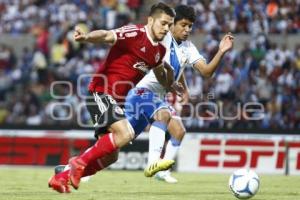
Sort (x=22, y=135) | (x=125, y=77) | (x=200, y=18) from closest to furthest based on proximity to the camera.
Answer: (x=125, y=77) < (x=22, y=135) < (x=200, y=18)

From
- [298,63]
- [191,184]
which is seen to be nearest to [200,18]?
[298,63]

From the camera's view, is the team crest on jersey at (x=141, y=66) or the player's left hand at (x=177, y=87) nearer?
the team crest on jersey at (x=141, y=66)

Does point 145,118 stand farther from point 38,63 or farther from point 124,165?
point 38,63

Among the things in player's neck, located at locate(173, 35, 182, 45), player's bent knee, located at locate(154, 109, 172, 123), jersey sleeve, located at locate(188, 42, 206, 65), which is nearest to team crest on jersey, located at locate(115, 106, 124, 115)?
player's bent knee, located at locate(154, 109, 172, 123)

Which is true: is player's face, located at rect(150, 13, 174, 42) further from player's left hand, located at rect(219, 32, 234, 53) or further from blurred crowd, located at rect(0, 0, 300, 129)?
blurred crowd, located at rect(0, 0, 300, 129)

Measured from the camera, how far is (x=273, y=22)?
22.2 meters

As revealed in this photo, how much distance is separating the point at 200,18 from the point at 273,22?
209 centimetres

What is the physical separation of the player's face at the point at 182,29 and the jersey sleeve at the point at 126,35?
2.52m

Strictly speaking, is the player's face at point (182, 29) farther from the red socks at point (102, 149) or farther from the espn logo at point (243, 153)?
the espn logo at point (243, 153)

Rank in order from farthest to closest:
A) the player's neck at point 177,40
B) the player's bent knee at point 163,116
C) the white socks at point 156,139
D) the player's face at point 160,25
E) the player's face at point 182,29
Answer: the player's neck at point 177,40 → the player's face at point 182,29 → the player's bent knee at point 163,116 → the white socks at point 156,139 → the player's face at point 160,25

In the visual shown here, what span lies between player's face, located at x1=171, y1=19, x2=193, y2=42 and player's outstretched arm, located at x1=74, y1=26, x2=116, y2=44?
3.02 meters

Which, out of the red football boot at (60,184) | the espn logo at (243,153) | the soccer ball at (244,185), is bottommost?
the espn logo at (243,153)

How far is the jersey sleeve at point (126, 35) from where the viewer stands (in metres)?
9.52

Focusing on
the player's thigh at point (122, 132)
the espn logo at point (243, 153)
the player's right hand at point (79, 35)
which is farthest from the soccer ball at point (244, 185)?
the espn logo at point (243, 153)
